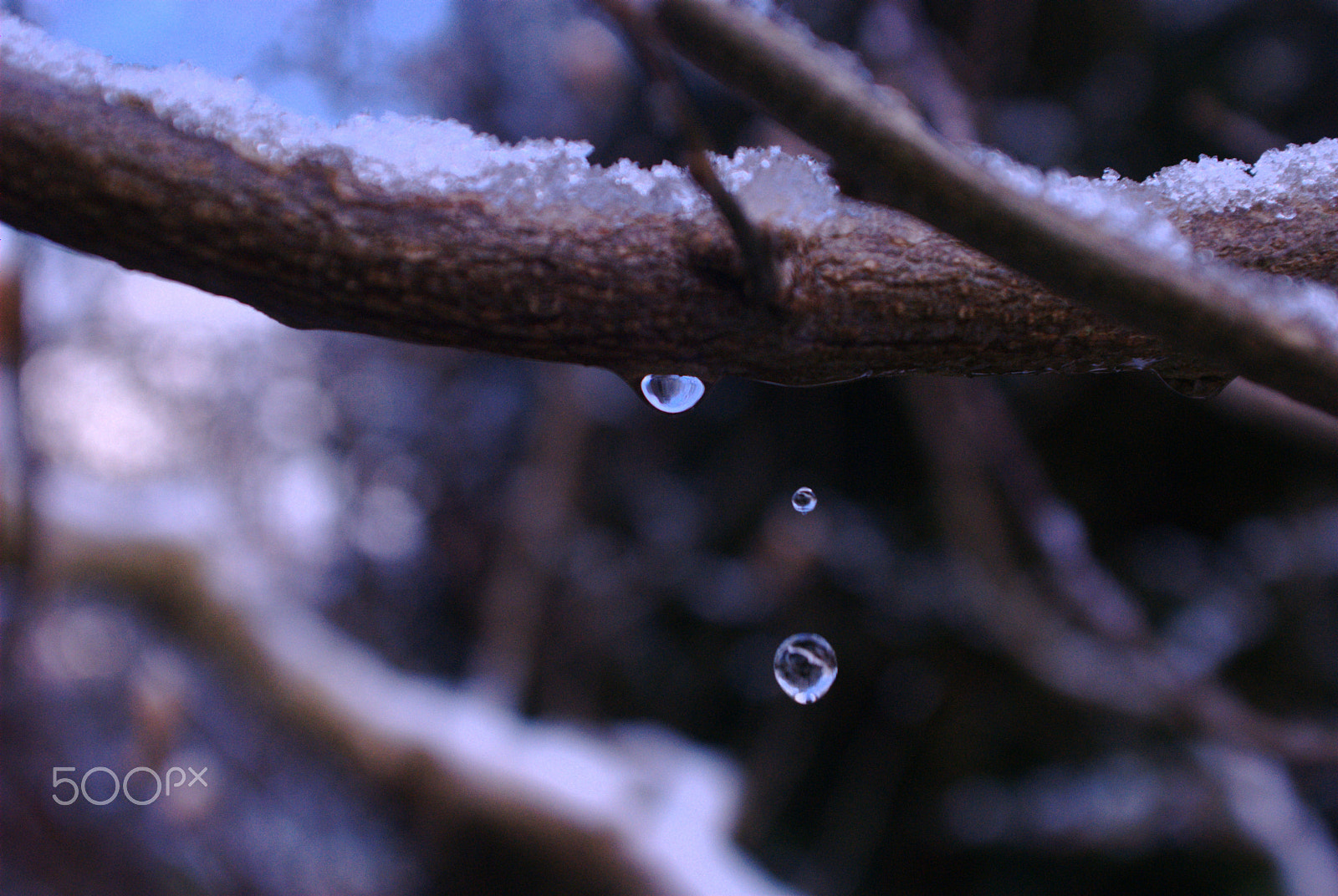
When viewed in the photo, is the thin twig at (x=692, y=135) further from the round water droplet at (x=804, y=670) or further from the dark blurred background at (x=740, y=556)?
the dark blurred background at (x=740, y=556)

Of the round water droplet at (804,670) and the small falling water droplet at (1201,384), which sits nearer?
the small falling water droplet at (1201,384)

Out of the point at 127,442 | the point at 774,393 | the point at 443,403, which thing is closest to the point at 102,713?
the point at 127,442

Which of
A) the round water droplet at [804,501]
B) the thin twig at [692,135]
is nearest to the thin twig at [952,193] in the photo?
the thin twig at [692,135]

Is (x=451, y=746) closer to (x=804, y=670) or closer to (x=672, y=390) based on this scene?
(x=804, y=670)

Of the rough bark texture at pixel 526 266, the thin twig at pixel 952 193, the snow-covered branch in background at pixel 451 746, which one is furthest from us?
the snow-covered branch in background at pixel 451 746

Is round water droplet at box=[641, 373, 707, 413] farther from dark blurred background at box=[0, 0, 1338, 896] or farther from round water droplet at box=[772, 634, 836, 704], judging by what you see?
dark blurred background at box=[0, 0, 1338, 896]

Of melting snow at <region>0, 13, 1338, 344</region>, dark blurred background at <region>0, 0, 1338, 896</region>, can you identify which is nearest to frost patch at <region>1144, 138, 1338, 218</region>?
melting snow at <region>0, 13, 1338, 344</region>

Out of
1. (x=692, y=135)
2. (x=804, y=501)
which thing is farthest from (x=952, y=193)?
(x=804, y=501)
